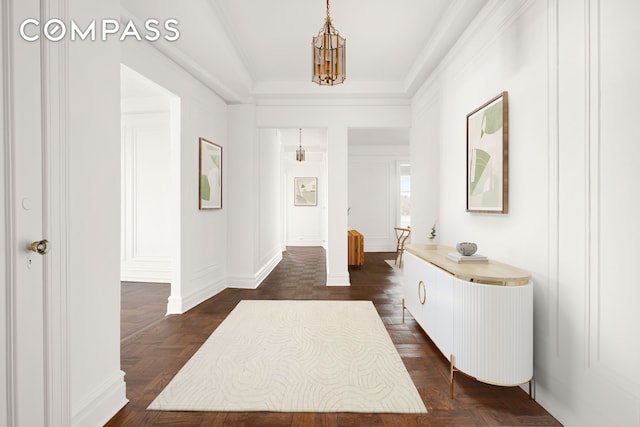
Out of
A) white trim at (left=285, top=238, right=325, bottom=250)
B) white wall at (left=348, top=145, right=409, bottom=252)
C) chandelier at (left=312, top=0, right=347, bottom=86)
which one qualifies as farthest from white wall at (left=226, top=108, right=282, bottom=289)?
white trim at (left=285, top=238, right=325, bottom=250)

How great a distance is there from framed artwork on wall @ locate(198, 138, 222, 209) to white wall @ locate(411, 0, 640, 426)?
3213 millimetres

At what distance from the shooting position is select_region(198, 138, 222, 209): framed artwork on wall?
152 inches

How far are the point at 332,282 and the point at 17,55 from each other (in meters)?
4.14

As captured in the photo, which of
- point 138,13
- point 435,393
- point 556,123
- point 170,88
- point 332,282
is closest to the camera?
point 556,123

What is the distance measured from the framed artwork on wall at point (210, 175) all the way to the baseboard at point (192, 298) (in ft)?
3.52

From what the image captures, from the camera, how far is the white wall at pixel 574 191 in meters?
1.36

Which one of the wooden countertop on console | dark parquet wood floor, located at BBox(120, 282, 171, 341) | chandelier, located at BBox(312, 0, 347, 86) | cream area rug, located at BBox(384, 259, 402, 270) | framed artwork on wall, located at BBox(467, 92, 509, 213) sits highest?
chandelier, located at BBox(312, 0, 347, 86)

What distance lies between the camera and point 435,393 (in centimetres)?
194

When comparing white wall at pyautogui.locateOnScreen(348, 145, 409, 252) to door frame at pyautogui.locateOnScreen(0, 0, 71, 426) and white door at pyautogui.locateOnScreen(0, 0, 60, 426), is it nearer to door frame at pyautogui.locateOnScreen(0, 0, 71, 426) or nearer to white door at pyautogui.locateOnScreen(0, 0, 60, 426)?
door frame at pyautogui.locateOnScreen(0, 0, 71, 426)

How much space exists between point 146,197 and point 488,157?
4.97 meters

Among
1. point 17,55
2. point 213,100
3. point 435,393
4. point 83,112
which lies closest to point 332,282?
point 435,393

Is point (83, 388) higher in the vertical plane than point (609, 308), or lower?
lower

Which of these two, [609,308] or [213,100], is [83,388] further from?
[213,100]

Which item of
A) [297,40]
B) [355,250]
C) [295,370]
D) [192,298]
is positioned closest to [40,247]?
[295,370]
